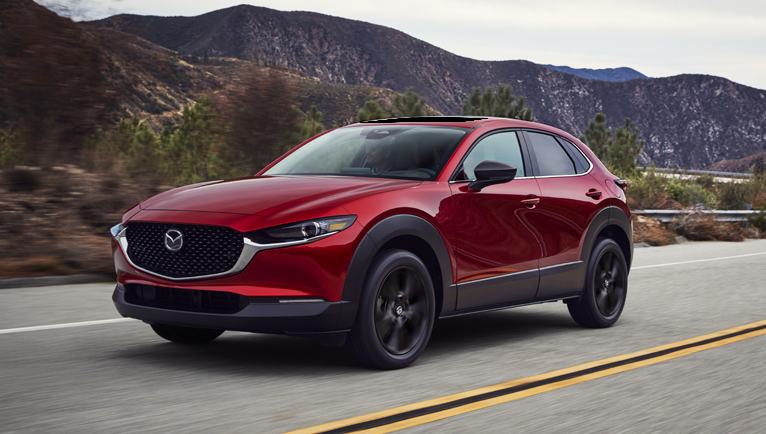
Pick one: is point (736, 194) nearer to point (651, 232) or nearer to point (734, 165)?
point (651, 232)

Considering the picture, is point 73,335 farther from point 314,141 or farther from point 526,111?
point 526,111

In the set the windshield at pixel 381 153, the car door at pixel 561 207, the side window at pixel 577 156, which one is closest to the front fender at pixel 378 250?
the windshield at pixel 381 153

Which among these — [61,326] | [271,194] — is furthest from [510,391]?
[61,326]

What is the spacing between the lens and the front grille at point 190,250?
16.8 feet

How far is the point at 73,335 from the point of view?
21.9ft

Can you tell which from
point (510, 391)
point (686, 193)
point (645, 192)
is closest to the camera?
point (510, 391)

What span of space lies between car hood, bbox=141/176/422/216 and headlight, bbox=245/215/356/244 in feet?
0.37

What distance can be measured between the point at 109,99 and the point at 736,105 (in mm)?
160633

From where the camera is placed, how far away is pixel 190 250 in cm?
523

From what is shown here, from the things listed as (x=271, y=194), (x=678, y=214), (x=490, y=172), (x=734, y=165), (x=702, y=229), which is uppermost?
(x=490, y=172)

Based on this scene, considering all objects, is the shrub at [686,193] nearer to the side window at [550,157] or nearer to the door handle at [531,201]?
the side window at [550,157]

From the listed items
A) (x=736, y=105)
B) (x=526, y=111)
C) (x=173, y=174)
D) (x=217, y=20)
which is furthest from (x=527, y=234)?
(x=217, y=20)

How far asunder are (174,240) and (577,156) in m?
4.03

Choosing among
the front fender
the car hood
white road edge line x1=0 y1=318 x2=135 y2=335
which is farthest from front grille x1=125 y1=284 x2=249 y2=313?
white road edge line x1=0 y1=318 x2=135 y2=335
